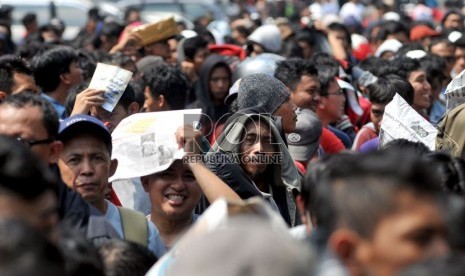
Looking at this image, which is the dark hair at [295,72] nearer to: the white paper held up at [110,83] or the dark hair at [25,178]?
the white paper held up at [110,83]

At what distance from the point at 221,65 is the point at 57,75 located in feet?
6.54

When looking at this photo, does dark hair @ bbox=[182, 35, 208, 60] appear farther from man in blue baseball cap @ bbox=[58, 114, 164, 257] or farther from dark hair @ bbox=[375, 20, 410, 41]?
man in blue baseball cap @ bbox=[58, 114, 164, 257]

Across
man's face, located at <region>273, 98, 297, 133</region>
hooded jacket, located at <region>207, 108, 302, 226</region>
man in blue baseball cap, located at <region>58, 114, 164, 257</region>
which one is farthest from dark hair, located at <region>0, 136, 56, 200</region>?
man's face, located at <region>273, 98, 297, 133</region>

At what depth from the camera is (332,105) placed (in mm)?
9742

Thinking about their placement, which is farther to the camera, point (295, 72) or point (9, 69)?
point (295, 72)

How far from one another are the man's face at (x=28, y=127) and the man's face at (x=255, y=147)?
136 cm

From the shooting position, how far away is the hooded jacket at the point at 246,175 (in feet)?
20.6

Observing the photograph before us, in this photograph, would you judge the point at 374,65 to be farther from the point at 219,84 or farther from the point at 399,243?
the point at 399,243

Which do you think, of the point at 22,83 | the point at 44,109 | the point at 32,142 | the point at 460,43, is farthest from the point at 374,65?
the point at 32,142

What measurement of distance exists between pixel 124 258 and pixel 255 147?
2015mm

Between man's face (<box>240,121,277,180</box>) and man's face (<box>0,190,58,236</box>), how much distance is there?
8.03 ft

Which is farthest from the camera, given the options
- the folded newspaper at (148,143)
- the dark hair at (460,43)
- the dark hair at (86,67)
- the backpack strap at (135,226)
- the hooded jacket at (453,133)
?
the dark hair at (460,43)

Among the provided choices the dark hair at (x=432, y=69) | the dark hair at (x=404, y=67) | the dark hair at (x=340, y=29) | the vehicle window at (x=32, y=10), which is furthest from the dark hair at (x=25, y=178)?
the vehicle window at (x=32, y=10)

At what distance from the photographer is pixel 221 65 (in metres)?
11.0
